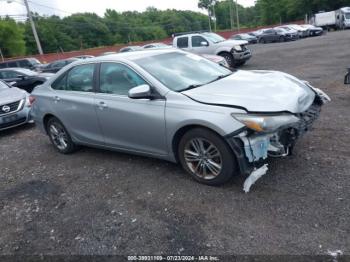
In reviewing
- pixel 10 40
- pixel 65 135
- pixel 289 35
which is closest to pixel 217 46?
pixel 65 135

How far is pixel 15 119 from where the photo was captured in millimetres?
7953

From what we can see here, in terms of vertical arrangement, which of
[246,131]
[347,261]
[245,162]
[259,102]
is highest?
[259,102]

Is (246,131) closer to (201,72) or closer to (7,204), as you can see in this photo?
(201,72)

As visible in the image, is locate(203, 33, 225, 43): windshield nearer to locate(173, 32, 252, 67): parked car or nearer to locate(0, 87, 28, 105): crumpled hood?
locate(173, 32, 252, 67): parked car

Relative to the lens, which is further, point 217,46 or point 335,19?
point 335,19

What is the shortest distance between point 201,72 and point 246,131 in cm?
151

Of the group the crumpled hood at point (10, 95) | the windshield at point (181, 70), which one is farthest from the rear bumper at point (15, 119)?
the windshield at point (181, 70)

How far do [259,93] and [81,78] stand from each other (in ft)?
9.05

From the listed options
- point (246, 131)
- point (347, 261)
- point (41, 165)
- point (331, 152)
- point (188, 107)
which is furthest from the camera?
point (41, 165)

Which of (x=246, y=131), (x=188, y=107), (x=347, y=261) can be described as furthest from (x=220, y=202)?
(x=347, y=261)

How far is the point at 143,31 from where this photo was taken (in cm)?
9938

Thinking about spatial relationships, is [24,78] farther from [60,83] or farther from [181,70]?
[181,70]

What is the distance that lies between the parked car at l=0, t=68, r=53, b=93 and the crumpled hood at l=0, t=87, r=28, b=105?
16.3 feet

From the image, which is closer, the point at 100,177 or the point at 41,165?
the point at 100,177
